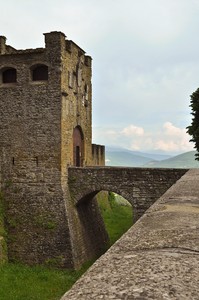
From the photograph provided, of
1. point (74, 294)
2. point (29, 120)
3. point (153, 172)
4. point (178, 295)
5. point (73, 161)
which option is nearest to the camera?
point (178, 295)

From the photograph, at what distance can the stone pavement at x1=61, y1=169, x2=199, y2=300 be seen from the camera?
183cm

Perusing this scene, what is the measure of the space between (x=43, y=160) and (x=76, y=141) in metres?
2.49

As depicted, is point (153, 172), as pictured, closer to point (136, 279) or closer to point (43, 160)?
point (43, 160)

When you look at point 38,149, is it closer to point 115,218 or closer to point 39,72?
point 39,72

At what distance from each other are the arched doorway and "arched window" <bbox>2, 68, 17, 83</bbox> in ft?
12.2

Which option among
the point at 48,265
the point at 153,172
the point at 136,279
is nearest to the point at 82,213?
the point at 48,265

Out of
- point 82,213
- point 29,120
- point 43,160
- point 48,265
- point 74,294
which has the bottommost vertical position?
point 48,265

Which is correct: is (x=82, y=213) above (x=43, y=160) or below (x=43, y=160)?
below

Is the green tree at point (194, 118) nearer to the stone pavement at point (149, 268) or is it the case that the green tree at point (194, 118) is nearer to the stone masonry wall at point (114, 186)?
the stone masonry wall at point (114, 186)

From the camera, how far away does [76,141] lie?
58.7 ft

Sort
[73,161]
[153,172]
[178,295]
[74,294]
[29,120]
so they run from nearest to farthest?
1. [178,295]
2. [74,294]
3. [153,172]
4. [29,120]
5. [73,161]

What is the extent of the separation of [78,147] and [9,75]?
475 cm

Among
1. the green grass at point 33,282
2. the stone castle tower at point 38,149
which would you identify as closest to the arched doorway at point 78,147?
the stone castle tower at point 38,149

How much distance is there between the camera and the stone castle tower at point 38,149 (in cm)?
1548
